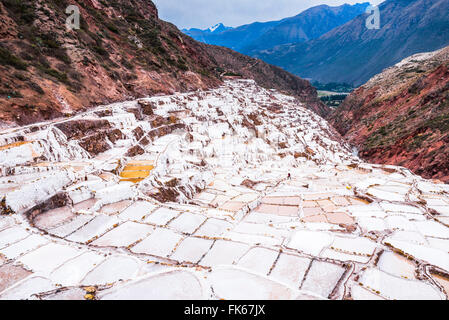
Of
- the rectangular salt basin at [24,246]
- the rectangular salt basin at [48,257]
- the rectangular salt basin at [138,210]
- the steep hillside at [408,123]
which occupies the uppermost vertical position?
the steep hillside at [408,123]

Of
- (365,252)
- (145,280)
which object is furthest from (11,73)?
(365,252)

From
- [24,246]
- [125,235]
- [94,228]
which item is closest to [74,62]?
[94,228]

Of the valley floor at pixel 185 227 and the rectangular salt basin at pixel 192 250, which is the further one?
the rectangular salt basin at pixel 192 250

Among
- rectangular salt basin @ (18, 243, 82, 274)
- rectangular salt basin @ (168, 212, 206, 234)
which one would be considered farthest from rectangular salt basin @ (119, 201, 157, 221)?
rectangular salt basin @ (18, 243, 82, 274)

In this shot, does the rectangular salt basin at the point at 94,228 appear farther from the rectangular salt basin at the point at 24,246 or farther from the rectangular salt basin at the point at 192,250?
the rectangular salt basin at the point at 192,250

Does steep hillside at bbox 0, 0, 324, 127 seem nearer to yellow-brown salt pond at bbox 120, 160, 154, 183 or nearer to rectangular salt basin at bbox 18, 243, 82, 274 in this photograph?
yellow-brown salt pond at bbox 120, 160, 154, 183

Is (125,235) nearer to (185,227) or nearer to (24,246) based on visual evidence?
(185,227)

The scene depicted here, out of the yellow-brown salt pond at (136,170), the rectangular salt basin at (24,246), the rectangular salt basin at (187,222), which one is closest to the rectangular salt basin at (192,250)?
the rectangular salt basin at (187,222)
